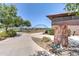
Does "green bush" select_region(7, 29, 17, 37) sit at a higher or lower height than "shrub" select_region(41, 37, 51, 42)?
higher

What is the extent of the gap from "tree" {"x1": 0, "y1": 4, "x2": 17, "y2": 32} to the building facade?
35 centimetres

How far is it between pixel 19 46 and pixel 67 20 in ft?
1.74

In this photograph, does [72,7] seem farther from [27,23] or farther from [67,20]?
[27,23]

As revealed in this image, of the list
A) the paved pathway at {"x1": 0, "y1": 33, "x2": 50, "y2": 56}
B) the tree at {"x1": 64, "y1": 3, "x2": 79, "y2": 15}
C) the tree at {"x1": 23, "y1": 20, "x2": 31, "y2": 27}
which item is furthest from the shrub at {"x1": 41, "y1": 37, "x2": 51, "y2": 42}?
the tree at {"x1": 64, "y1": 3, "x2": 79, "y2": 15}

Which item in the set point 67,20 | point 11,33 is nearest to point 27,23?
point 11,33

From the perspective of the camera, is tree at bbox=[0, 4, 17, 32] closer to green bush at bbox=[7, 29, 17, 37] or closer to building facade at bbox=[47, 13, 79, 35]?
green bush at bbox=[7, 29, 17, 37]

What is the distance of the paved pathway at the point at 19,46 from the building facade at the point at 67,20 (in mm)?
276

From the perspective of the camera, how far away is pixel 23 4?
187 cm

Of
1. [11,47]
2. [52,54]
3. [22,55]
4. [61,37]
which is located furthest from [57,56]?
[11,47]

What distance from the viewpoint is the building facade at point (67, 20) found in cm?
187

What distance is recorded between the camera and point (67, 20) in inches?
74.7

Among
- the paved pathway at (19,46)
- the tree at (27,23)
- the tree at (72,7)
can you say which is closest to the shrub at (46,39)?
the paved pathway at (19,46)

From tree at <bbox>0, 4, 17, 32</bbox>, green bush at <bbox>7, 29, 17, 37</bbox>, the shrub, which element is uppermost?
tree at <bbox>0, 4, 17, 32</bbox>

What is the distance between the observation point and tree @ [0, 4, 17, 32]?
1.88 meters
